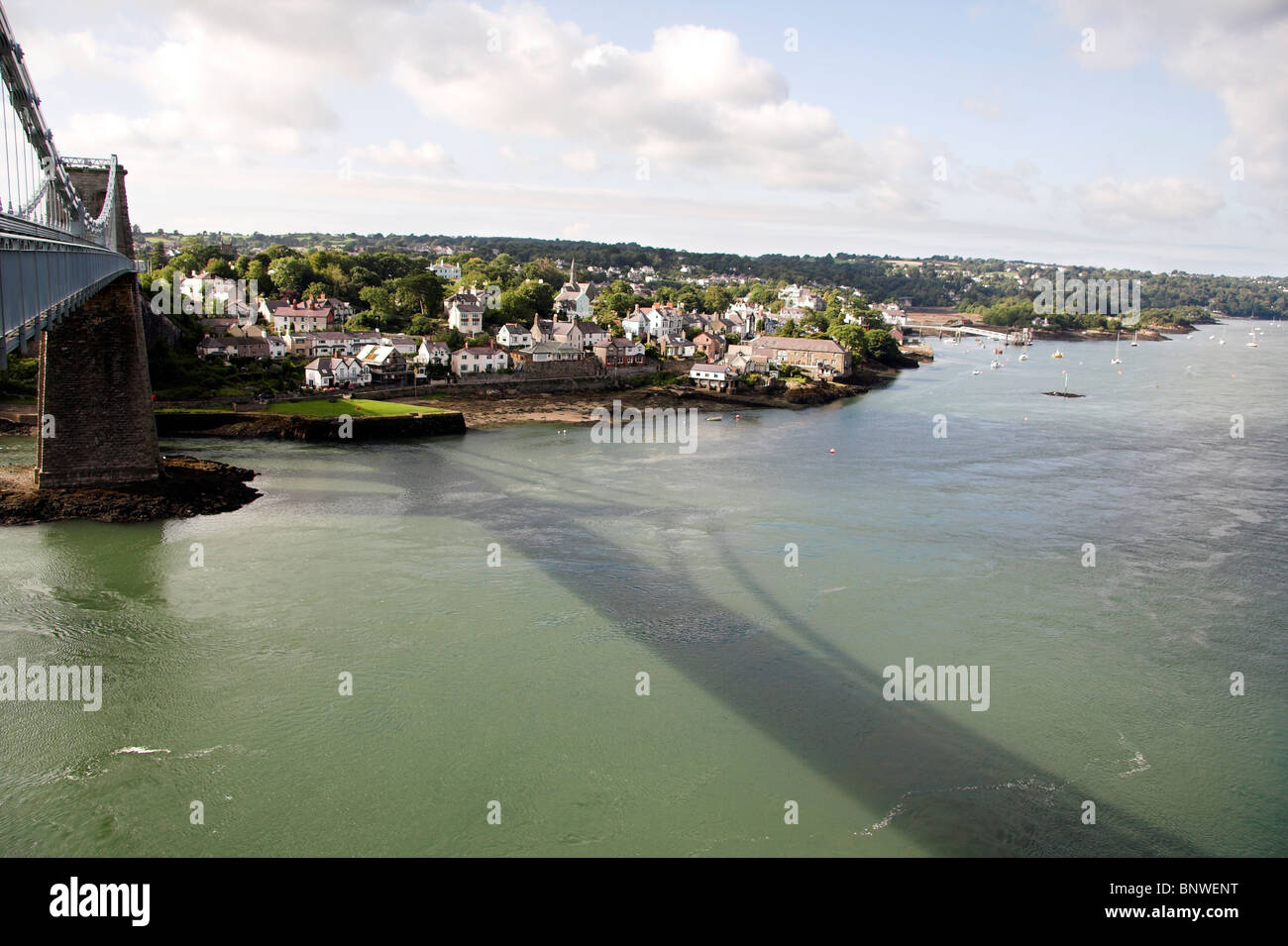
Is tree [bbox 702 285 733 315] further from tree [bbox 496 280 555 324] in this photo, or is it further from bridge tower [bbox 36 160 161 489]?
bridge tower [bbox 36 160 161 489]

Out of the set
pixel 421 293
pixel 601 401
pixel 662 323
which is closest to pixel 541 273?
pixel 662 323

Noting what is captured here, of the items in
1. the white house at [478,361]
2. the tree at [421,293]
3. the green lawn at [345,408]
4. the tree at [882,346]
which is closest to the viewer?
the green lawn at [345,408]

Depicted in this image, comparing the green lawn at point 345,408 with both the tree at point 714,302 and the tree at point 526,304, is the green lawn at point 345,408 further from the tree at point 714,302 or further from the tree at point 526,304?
the tree at point 714,302

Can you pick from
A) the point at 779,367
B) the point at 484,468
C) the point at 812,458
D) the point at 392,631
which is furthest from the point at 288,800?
the point at 779,367

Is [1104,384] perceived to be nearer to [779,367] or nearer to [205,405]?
[779,367]

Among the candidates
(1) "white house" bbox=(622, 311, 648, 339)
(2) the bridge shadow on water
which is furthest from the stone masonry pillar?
(1) "white house" bbox=(622, 311, 648, 339)

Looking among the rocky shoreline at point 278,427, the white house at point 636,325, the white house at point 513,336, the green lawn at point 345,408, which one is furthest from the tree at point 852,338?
the rocky shoreline at point 278,427
